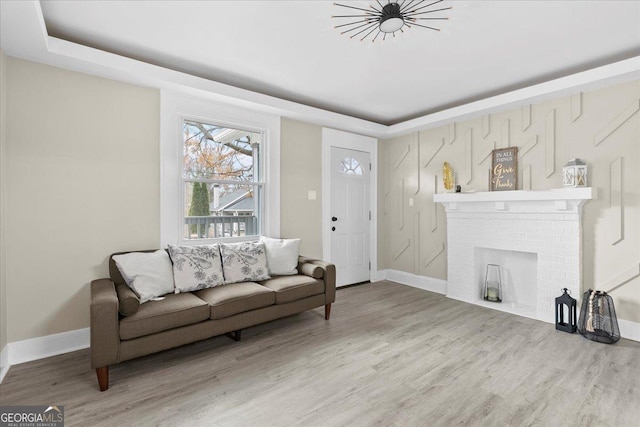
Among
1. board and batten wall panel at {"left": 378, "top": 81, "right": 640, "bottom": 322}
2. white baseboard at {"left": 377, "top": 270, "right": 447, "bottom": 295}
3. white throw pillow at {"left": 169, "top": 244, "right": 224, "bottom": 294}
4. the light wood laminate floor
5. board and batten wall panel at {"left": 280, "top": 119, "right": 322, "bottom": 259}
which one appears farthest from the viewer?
white baseboard at {"left": 377, "top": 270, "right": 447, "bottom": 295}

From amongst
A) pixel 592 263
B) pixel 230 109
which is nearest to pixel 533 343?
pixel 592 263

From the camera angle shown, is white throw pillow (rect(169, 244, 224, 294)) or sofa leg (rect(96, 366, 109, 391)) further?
white throw pillow (rect(169, 244, 224, 294))

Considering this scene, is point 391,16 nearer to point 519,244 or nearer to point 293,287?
point 293,287

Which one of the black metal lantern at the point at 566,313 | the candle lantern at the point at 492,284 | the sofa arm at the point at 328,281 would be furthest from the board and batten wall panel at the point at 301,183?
the black metal lantern at the point at 566,313

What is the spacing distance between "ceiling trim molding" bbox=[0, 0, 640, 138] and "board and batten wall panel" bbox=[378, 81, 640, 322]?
0.19 metres

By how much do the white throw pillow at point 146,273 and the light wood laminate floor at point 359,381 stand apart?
1.84 ft

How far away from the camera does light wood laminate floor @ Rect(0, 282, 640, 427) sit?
73.3 inches

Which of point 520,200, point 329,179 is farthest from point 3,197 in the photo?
point 520,200

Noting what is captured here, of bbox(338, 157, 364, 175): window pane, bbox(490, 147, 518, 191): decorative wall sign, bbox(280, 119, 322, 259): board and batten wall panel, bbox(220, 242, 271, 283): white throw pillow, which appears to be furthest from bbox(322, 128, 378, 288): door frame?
bbox(490, 147, 518, 191): decorative wall sign

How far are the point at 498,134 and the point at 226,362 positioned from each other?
4081 millimetres

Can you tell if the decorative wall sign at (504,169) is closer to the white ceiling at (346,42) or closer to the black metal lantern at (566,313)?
the white ceiling at (346,42)

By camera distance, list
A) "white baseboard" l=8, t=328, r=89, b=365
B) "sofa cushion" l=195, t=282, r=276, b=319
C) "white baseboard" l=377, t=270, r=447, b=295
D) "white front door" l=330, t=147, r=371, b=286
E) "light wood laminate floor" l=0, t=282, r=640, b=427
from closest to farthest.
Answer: "light wood laminate floor" l=0, t=282, r=640, b=427 < "white baseboard" l=8, t=328, r=89, b=365 < "sofa cushion" l=195, t=282, r=276, b=319 < "white baseboard" l=377, t=270, r=447, b=295 < "white front door" l=330, t=147, r=371, b=286

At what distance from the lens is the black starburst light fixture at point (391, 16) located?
210 centimetres

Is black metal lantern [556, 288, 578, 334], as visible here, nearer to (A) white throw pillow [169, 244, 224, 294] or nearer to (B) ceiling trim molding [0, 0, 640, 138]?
(B) ceiling trim molding [0, 0, 640, 138]
